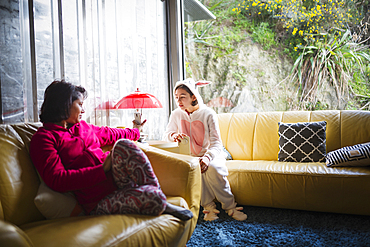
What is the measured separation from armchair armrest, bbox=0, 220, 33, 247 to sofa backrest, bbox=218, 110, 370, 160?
2119 millimetres

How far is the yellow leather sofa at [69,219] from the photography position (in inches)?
37.7

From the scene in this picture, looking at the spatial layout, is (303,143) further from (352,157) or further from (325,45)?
(325,45)

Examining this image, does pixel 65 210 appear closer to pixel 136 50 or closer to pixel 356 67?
pixel 136 50

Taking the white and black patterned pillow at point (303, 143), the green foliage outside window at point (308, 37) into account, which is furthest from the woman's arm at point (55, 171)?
the green foliage outside window at point (308, 37)

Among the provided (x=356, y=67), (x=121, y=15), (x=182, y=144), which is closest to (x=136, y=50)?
(x=121, y=15)

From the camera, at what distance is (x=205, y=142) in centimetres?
229

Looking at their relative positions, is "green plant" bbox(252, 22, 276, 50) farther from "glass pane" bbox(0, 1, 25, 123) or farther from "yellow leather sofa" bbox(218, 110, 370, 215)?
"glass pane" bbox(0, 1, 25, 123)

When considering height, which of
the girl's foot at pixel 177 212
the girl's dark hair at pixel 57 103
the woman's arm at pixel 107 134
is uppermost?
the girl's dark hair at pixel 57 103

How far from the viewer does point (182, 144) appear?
2.06 meters

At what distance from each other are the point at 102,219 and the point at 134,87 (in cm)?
170

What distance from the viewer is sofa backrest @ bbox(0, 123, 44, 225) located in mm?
1178

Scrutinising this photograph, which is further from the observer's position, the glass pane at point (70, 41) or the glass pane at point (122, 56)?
the glass pane at point (122, 56)

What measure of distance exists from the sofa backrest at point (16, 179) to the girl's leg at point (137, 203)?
316 mm

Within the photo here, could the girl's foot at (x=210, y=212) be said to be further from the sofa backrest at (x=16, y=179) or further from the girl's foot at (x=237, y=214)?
the sofa backrest at (x=16, y=179)
